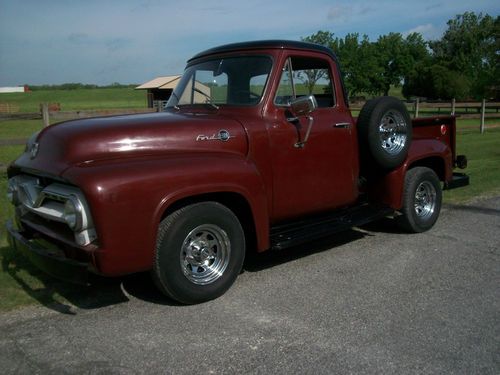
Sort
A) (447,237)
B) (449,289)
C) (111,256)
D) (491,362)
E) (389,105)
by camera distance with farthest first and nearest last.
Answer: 1. (447,237)
2. (389,105)
3. (449,289)
4. (111,256)
5. (491,362)

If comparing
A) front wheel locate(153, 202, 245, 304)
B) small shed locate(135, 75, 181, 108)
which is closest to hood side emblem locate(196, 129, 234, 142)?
front wheel locate(153, 202, 245, 304)

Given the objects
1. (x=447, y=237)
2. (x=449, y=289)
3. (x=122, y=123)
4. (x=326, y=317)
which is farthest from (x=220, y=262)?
(x=447, y=237)

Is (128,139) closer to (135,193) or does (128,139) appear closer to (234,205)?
(135,193)

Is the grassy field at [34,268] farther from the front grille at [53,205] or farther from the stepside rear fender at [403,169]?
the stepside rear fender at [403,169]

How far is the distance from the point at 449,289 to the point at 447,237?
1.76 m

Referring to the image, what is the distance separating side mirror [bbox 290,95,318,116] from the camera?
4578mm

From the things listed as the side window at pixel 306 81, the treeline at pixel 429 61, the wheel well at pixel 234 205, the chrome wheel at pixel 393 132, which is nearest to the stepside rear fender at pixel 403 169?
the chrome wheel at pixel 393 132

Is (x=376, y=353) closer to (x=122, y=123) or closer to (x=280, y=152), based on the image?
(x=280, y=152)

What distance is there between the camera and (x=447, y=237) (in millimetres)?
6066

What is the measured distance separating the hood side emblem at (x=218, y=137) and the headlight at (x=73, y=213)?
1158mm

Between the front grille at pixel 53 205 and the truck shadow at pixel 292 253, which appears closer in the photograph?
the front grille at pixel 53 205

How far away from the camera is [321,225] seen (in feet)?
16.8

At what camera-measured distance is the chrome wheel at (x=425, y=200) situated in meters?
6.30

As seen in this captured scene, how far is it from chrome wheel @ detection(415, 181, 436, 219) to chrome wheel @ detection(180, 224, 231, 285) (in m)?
3.03
